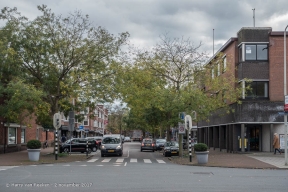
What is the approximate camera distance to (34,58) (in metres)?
31.0

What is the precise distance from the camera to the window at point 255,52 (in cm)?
3647

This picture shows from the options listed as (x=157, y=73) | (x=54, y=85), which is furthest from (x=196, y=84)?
(x=54, y=85)

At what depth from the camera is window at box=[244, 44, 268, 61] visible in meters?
36.5

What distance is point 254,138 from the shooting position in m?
38.3

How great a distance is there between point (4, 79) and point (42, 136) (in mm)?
24014

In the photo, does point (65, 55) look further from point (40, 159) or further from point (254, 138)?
point (254, 138)

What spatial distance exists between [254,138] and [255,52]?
785cm

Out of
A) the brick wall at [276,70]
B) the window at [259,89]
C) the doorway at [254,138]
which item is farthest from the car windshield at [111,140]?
the brick wall at [276,70]

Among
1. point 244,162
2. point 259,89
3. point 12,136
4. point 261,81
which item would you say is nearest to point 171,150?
point 244,162

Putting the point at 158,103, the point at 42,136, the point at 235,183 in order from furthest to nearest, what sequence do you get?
the point at 42,136 → the point at 158,103 → the point at 235,183

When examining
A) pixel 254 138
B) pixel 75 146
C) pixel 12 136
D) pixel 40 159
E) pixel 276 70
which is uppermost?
pixel 276 70

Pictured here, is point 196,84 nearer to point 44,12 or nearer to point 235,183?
point 44,12

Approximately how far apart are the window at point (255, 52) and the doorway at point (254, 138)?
6373 mm

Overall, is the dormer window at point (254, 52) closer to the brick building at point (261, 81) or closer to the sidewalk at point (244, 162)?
the brick building at point (261, 81)
